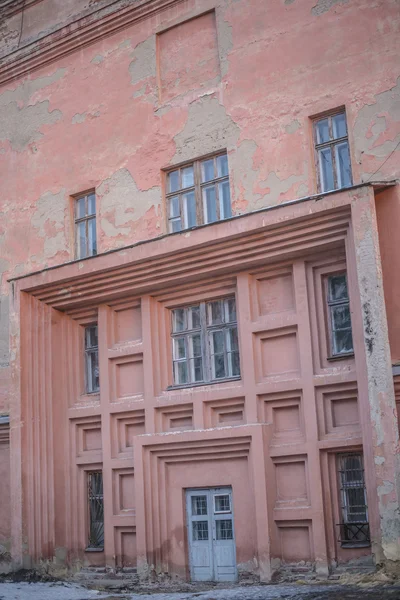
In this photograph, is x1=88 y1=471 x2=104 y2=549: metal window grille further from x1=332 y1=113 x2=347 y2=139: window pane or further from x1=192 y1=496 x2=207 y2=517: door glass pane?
x1=332 y1=113 x2=347 y2=139: window pane

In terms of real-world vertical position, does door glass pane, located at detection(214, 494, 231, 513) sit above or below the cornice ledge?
below

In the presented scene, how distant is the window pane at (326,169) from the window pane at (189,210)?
2.36m

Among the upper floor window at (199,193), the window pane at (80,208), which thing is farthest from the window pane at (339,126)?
the window pane at (80,208)

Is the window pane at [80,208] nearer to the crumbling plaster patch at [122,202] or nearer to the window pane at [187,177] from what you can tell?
the crumbling plaster patch at [122,202]

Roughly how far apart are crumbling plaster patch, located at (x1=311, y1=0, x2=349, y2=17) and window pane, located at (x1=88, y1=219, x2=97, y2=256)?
17.4 ft

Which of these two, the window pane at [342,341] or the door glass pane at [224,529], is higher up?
the window pane at [342,341]

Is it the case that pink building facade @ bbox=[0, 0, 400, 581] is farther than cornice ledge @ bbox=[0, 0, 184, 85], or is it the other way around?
cornice ledge @ bbox=[0, 0, 184, 85]

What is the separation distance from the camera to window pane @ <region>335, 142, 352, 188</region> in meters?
12.7

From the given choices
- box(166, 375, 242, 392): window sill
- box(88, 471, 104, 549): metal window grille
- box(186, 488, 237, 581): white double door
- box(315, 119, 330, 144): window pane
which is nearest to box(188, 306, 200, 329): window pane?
box(166, 375, 242, 392): window sill

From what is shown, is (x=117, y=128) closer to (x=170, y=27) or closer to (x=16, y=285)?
(x=170, y=27)

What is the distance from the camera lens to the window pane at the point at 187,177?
1433 cm

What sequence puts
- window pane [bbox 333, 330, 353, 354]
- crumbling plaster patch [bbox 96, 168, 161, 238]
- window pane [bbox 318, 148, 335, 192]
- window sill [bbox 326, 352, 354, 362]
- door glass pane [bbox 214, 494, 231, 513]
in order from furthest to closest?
1. crumbling plaster patch [bbox 96, 168, 161, 238]
2. door glass pane [bbox 214, 494, 231, 513]
3. window pane [bbox 318, 148, 335, 192]
4. window pane [bbox 333, 330, 353, 354]
5. window sill [bbox 326, 352, 354, 362]

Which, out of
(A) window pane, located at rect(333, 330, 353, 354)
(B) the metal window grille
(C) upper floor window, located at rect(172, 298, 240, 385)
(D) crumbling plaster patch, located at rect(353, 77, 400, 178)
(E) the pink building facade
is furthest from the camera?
(B) the metal window grille

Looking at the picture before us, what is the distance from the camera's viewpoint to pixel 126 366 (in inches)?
582
